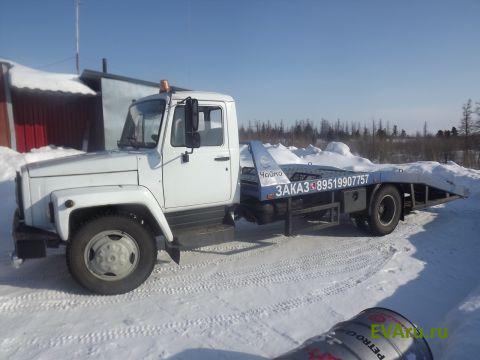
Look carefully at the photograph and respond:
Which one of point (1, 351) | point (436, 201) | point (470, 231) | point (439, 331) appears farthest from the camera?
point (436, 201)

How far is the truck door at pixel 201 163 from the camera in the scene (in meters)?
4.54

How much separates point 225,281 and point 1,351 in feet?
7.71

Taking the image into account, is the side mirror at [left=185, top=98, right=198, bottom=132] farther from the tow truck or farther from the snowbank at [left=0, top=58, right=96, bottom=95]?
the snowbank at [left=0, top=58, right=96, bottom=95]

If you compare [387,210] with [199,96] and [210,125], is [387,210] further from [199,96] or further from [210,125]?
[199,96]

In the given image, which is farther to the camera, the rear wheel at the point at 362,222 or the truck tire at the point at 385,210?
the rear wheel at the point at 362,222

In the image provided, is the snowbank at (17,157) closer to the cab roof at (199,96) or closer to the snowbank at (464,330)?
the cab roof at (199,96)

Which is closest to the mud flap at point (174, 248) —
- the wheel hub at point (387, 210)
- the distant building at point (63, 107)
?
the wheel hub at point (387, 210)

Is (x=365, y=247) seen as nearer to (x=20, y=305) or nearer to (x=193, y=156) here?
(x=193, y=156)

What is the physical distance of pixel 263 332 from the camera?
342cm

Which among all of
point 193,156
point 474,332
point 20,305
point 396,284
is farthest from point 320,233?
point 20,305

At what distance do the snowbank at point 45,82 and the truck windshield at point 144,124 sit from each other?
28.4 ft

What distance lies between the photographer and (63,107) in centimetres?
1387

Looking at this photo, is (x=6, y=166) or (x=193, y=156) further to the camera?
(x=6, y=166)

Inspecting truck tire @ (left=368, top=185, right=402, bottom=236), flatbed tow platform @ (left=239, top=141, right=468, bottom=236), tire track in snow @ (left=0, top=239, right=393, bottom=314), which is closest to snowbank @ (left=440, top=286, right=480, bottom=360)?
tire track in snow @ (left=0, top=239, right=393, bottom=314)
